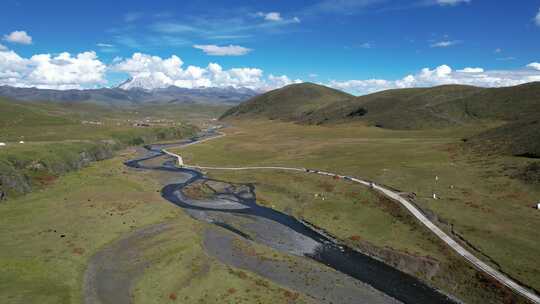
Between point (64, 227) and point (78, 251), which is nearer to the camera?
point (78, 251)

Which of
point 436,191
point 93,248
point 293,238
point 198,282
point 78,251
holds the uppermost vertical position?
point 436,191

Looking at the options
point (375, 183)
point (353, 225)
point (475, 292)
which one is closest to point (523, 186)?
point (375, 183)

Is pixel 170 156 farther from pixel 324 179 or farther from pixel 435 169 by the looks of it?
pixel 435 169

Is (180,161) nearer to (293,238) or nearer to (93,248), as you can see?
(93,248)

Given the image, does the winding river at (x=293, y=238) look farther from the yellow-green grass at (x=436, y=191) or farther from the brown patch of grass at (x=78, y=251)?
the brown patch of grass at (x=78, y=251)

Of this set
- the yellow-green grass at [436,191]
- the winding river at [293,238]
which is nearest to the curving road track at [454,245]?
the yellow-green grass at [436,191]

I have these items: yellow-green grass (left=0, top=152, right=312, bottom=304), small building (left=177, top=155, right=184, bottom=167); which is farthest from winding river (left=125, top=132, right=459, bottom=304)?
small building (left=177, top=155, right=184, bottom=167)

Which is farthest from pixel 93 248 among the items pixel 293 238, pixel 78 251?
pixel 293 238
